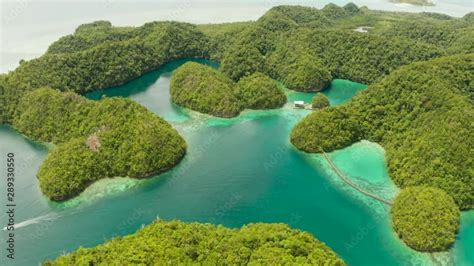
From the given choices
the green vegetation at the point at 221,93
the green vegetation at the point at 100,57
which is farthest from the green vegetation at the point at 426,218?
the green vegetation at the point at 100,57

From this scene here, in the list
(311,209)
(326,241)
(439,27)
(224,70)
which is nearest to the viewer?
(326,241)

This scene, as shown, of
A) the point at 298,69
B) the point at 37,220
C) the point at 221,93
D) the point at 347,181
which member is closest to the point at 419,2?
the point at 298,69

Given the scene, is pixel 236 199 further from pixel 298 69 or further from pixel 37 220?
pixel 298 69

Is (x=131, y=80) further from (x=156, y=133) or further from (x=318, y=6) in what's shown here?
(x=318, y=6)

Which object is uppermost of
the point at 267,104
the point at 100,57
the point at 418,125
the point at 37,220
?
the point at 100,57

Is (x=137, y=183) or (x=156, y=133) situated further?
(x=156, y=133)

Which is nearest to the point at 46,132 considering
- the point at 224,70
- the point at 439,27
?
the point at 224,70

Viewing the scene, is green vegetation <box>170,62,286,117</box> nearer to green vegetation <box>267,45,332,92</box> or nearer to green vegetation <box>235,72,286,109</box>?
green vegetation <box>235,72,286,109</box>
